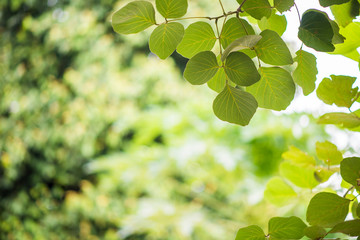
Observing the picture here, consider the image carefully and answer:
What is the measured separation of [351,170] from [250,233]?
55 mm

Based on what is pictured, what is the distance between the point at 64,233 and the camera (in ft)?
8.57

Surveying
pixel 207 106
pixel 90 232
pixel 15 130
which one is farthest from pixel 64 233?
pixel 207 106

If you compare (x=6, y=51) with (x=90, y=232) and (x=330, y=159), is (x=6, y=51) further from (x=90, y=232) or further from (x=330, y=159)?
(x=330, y=159)

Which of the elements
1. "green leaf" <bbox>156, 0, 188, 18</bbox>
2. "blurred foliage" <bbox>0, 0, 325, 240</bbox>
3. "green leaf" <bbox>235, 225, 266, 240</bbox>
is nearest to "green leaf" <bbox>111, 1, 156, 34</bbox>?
"green leaf" <bbox>156, 0, 188, 18</bbox>

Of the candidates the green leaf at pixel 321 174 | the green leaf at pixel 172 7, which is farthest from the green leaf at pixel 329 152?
the green leaf at pixel 172 7

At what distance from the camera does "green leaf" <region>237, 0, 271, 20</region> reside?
0.58 feet

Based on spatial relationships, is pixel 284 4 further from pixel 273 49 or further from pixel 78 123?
pixel 78 123

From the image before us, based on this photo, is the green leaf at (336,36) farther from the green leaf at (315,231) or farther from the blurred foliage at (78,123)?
the blurred foliage at (78,123)

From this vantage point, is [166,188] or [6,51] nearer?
[166,188]

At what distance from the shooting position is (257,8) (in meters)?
0.18

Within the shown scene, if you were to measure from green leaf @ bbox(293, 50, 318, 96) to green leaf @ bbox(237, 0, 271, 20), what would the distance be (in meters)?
0.03

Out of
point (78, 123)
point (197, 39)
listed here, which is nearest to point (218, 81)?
point (197, 39)

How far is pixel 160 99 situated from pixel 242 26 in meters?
2.57

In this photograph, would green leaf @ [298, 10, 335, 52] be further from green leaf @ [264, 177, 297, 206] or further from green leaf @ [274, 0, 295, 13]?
green leaf @ [264, 177, 297, 206]
